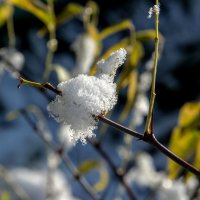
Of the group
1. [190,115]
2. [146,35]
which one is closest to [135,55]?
[146,35]

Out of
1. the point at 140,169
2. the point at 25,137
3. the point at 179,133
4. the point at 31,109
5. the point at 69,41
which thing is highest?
the point at 69,41

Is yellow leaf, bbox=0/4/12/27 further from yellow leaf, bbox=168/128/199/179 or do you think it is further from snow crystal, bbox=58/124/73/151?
yellow leaf, bbox=168/128/199/179

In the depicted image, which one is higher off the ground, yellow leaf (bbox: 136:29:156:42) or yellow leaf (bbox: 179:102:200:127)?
yellow leaf (bbox: 136:29:156:42)

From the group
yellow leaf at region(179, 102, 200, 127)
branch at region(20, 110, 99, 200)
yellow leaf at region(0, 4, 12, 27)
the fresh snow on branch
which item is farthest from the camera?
yellow leaf at region(0, 4, 12, 27)

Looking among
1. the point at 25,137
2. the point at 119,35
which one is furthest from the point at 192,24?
the point at 25,137

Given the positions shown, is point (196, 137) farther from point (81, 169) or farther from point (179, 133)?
point (81, 169)

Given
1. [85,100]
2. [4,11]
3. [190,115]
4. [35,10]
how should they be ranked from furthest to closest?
[4,11] → [35,10] → [190,115] → [85,100]

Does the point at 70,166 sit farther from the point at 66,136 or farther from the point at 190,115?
the point at 190,115

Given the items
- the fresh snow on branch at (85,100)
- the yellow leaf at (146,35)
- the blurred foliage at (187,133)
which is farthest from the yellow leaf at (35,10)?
the fresh snow on branch at (85,100)

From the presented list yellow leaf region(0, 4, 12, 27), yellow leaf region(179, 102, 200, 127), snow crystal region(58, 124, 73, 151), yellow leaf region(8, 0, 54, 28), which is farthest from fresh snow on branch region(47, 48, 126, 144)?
yellow leaf region(0, 4, 12, 27)
